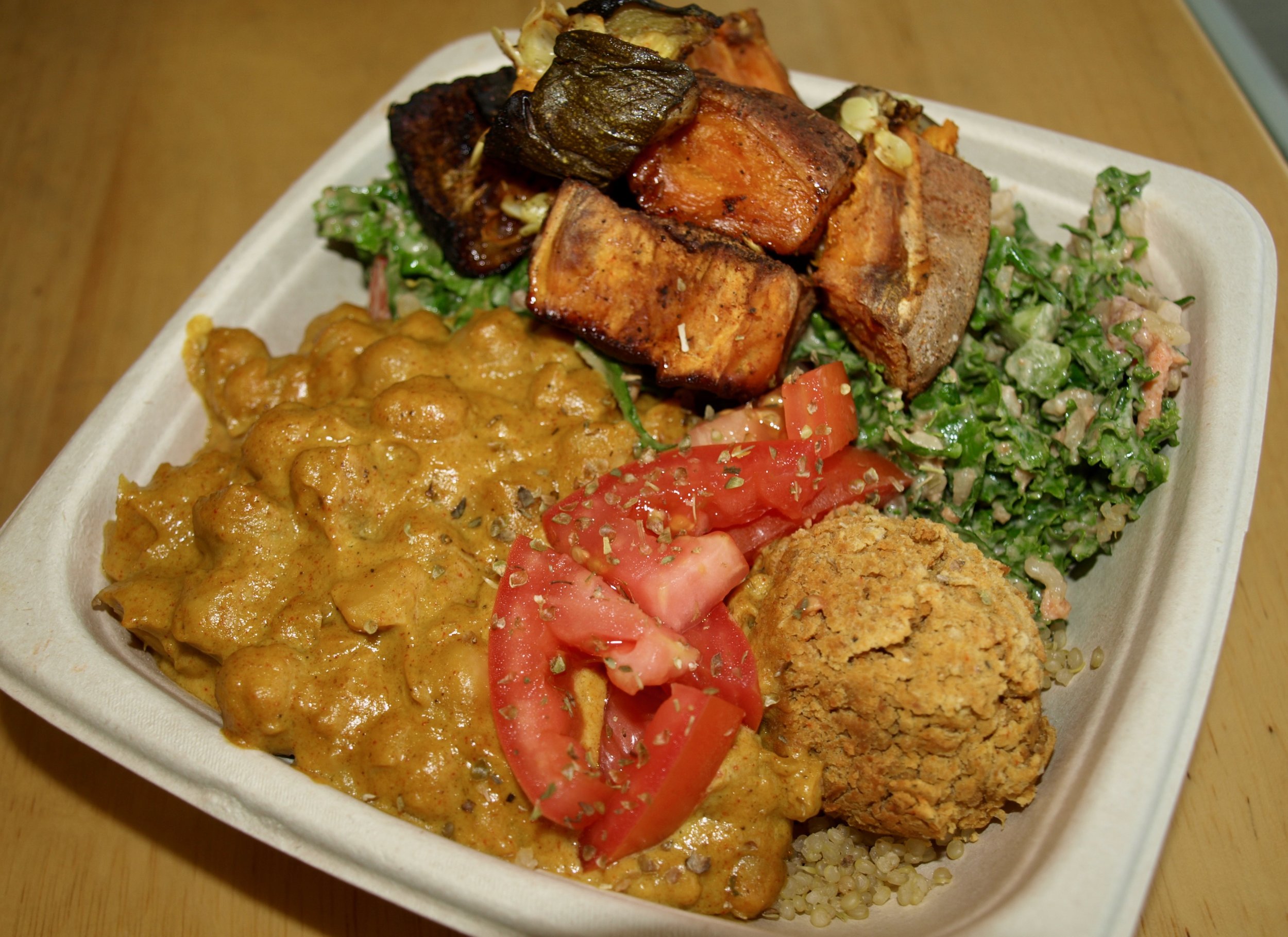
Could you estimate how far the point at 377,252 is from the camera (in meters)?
3.41

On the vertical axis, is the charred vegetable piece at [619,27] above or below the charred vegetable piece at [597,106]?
above

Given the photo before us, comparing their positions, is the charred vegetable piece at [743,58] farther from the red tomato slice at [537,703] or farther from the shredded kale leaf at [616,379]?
the red tomato slice at [537,703]

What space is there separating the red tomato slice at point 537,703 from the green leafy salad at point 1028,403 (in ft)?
1.99

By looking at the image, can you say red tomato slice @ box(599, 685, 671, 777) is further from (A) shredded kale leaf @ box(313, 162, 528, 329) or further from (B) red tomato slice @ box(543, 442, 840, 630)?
(A) shredded kale leaf @ box(313, 162, 528, 329)

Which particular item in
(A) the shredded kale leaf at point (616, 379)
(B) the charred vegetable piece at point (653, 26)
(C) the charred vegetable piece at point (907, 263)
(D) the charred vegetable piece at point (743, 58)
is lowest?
(A) the shredded kale leaf at point (616, 379)

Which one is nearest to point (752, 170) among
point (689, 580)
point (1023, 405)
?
point (1023, 405)

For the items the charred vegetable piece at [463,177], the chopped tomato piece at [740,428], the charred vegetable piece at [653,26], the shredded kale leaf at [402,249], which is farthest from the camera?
the shredded kale leaf at [402,249]

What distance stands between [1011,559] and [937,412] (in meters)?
0.49

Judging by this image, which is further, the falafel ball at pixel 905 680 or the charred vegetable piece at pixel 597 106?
the charred vegetable piece at pixel 597 106

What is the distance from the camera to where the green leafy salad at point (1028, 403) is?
107 inches

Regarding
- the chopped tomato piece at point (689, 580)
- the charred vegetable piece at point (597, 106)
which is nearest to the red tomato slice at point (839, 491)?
the chopped tomato piece at point (689, 580)

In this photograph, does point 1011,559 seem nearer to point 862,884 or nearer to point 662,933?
point 862,884

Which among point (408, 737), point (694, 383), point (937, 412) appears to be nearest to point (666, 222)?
point (694, 383)

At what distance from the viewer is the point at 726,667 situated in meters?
2.32
